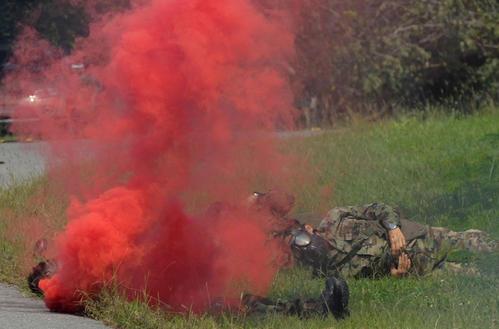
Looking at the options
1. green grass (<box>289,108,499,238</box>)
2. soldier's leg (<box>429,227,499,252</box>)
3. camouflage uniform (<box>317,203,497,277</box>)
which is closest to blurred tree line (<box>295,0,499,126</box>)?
green grass (<box>289,108,499,238</box>)

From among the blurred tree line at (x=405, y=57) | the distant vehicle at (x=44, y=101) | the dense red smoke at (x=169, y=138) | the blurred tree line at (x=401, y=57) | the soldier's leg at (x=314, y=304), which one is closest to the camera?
the soldier's leg at (x=314, y=304)

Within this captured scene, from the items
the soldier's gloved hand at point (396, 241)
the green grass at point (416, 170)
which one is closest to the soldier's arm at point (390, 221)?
the soldier's gloved hand at point (396, 241)

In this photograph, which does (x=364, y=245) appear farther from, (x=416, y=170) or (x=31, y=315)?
(x=416, y=170)

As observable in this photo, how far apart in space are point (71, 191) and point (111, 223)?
80.6 inches

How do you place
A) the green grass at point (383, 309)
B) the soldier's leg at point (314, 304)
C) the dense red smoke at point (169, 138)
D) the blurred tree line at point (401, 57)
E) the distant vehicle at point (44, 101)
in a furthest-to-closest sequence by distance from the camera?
the blurred tree line at point (401, 57) < the distant vehicle at point (44, 101) < the dense red smoke at point (169, 138) < the soldier's leg at point (314, 304) < the green grass at point (383, 309)

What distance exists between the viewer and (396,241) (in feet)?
30.9

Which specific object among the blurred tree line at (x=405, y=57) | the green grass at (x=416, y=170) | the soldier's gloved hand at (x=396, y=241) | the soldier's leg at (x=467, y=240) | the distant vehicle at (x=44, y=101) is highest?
the distant vehicle at (x=44, y=101)

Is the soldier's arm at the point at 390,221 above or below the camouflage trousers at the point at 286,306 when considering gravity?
below

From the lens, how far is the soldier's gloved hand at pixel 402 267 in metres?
9.31

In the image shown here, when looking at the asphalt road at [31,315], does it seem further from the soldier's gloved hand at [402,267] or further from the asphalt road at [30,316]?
the soldier's gloved hand at [402,267]

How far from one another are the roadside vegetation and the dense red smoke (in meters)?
0.31

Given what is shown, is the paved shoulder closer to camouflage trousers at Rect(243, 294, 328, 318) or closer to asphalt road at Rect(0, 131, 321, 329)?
asphalt road at Rect(0, 131, 321, 329)

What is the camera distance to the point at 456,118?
60.2 ft

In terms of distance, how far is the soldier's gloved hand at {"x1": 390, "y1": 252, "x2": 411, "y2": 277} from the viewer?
30.6 feet
